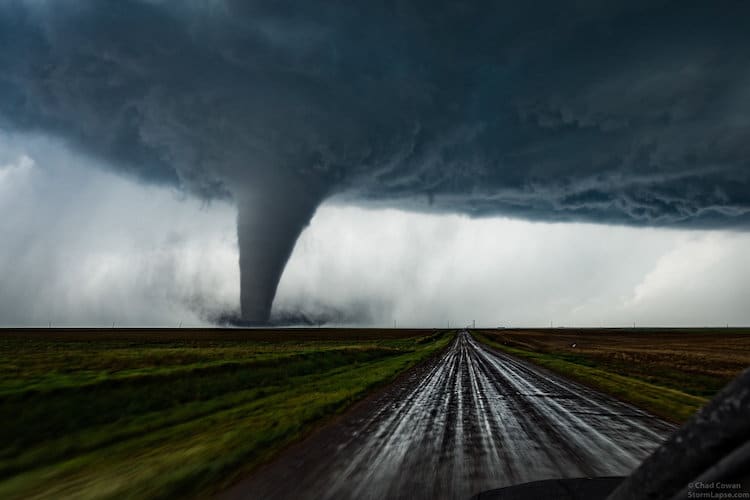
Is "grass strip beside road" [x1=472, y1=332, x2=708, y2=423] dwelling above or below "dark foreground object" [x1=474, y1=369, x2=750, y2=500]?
below

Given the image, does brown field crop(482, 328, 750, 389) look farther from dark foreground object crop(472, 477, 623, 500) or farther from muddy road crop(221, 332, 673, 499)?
dark foreground object crop(472, 477, 623, 500)

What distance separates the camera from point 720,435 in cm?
174

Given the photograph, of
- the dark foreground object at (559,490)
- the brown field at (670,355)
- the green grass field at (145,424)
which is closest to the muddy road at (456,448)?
the dark foreground object at (559,490)

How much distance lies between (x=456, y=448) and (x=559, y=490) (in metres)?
3.28

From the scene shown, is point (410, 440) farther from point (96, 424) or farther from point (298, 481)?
point (96, 424)

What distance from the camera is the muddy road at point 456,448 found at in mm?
6570

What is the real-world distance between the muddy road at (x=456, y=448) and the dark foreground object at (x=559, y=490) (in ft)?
1.33

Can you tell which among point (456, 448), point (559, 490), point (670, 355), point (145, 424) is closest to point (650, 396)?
point (456, 448)

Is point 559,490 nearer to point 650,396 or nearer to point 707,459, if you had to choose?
point 707,459

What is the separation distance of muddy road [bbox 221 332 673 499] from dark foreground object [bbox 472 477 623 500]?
404 mm

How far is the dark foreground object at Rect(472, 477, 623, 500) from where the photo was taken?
5352 mm

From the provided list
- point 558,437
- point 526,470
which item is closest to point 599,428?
point 558,437

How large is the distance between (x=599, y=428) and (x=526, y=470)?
4.25 metres

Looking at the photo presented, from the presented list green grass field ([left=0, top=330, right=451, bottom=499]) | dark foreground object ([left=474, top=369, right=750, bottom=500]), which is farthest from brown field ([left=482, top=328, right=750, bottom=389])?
dark foreground object ([left=474, top=369, right=750, bottom=500])
